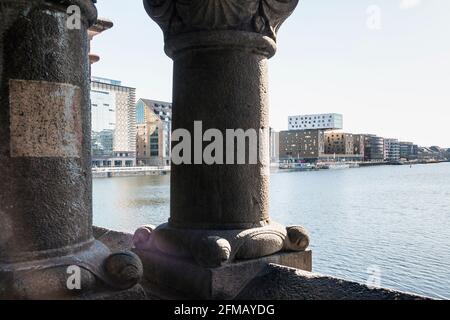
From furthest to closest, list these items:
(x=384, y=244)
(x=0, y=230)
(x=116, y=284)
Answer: (x=384, y=244)
(x=116, y=284)
(x=0, y=230)

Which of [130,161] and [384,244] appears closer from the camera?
[384,244]

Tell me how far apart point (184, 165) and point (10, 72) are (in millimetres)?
1268

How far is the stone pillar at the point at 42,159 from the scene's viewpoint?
2.27m

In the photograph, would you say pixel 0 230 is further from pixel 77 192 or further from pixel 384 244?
pixel 384 244

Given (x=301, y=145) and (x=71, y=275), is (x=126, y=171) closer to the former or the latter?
(x=301, y=145)

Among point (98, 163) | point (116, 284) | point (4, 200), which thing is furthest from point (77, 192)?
point (98, 163)

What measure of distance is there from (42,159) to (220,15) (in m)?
1.44

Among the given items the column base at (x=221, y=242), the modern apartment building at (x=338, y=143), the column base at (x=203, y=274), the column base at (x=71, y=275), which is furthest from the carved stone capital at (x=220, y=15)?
the modern apartment building at (x=338, y=143)

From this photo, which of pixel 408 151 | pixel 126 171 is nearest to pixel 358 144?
pixel 408 151

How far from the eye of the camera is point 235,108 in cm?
311

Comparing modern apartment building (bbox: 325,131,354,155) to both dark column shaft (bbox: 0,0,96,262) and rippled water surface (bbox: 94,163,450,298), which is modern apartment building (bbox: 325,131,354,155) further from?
dark column shaft (bbox: 0,0,96,262)

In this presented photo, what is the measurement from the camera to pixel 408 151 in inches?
7372
